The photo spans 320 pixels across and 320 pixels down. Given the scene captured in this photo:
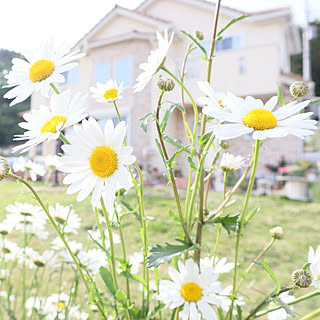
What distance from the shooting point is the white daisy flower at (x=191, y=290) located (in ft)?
1.20

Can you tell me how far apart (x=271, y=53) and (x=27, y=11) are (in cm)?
446

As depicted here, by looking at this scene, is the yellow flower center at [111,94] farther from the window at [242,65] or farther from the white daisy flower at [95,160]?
the window at [242,65]

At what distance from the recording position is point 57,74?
36cm

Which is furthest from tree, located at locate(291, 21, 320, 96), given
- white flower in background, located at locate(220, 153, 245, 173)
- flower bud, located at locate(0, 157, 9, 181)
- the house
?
flower bud, located at locate(0, 157, 9, 181)

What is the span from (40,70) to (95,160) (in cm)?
13

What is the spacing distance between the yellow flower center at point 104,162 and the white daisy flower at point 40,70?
0.29 ft

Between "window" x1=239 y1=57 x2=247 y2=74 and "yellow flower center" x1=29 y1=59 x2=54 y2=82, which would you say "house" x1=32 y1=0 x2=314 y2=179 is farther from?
"yellow flower center" x1=29 y1=59 x2=54 y2=82

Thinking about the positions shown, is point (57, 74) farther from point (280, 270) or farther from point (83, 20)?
point (280, 270)

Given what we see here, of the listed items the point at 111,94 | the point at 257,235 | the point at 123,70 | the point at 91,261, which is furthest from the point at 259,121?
the point at 123,70

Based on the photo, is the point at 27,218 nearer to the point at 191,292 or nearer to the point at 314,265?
the point at 191,292

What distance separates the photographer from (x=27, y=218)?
604mm

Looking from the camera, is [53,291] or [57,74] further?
[53,291]

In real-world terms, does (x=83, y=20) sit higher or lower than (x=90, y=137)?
higher

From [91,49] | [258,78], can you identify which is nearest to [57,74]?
[258,78]
